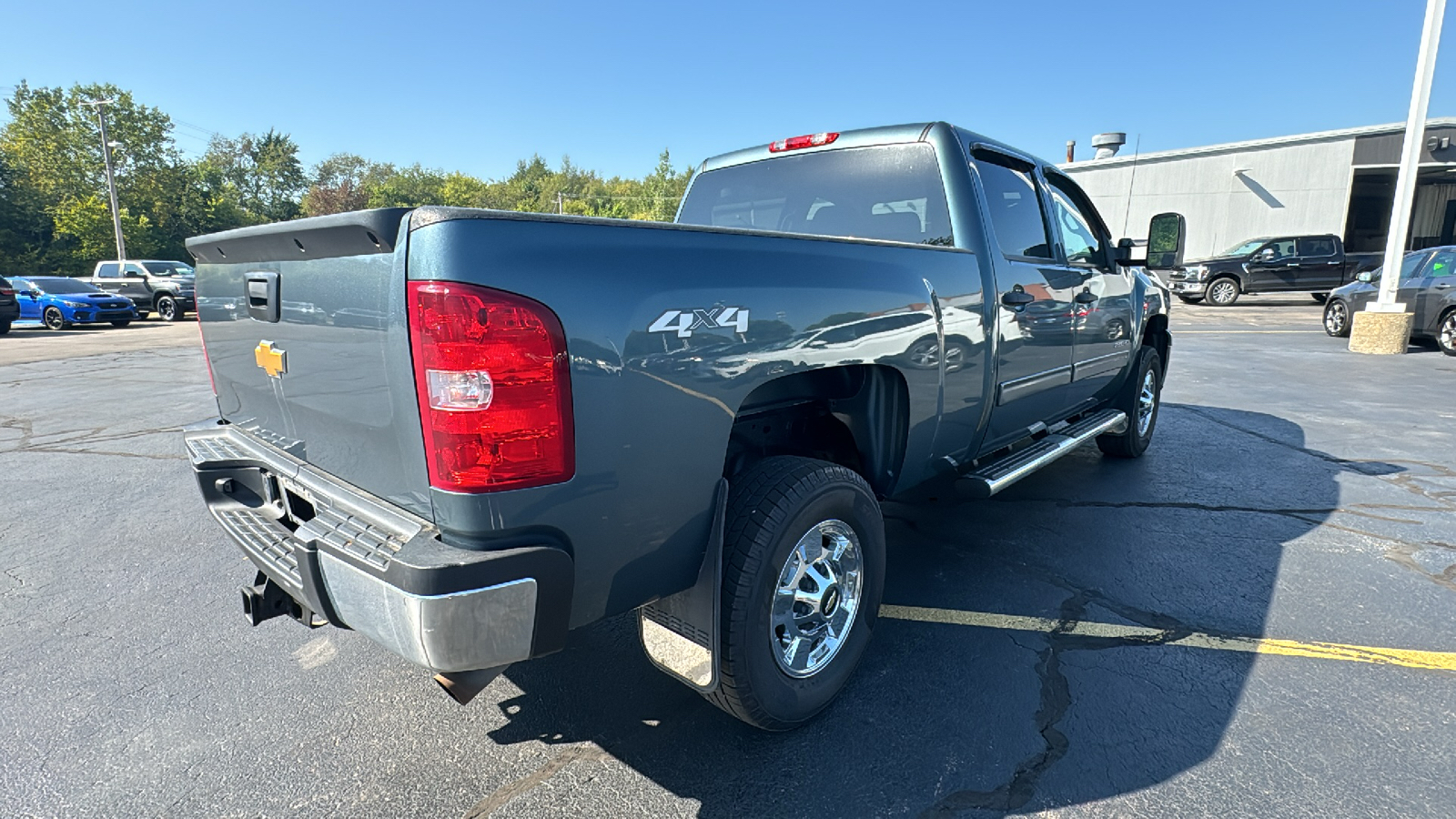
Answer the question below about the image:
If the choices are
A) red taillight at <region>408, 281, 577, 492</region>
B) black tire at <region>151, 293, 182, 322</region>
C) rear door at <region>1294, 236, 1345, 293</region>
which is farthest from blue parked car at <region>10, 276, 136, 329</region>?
rear door at <region>1294, 236, 1345, 293</region>

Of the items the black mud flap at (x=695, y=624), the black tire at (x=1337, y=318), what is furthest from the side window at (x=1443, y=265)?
the black mud flap at (x=695, y=624)

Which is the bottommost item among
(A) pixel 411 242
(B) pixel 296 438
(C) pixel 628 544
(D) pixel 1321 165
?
(C) pixel 628 544

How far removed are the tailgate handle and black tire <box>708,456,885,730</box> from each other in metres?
1.50

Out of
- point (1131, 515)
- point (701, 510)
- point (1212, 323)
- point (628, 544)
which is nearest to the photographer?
point (628, 544)

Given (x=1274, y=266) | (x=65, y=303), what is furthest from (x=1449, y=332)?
(x=65, y=303)

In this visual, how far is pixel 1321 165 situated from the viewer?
24.6 m

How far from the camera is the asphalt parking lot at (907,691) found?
83.1 inches

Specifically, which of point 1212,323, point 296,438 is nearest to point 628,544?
point 296,438

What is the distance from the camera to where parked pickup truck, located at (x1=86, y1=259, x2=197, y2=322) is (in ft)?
70.9

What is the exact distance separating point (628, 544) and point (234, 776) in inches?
58.6

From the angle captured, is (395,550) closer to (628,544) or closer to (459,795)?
(628,544)

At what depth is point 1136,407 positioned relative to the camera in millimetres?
5445

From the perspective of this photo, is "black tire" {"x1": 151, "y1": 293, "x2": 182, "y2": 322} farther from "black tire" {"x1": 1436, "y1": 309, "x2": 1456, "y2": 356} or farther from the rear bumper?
"black tire" {"x1": 1436, "y1": 309, "x2": 1456, "y2": 356}

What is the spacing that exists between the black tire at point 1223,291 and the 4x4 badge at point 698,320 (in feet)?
77.8
